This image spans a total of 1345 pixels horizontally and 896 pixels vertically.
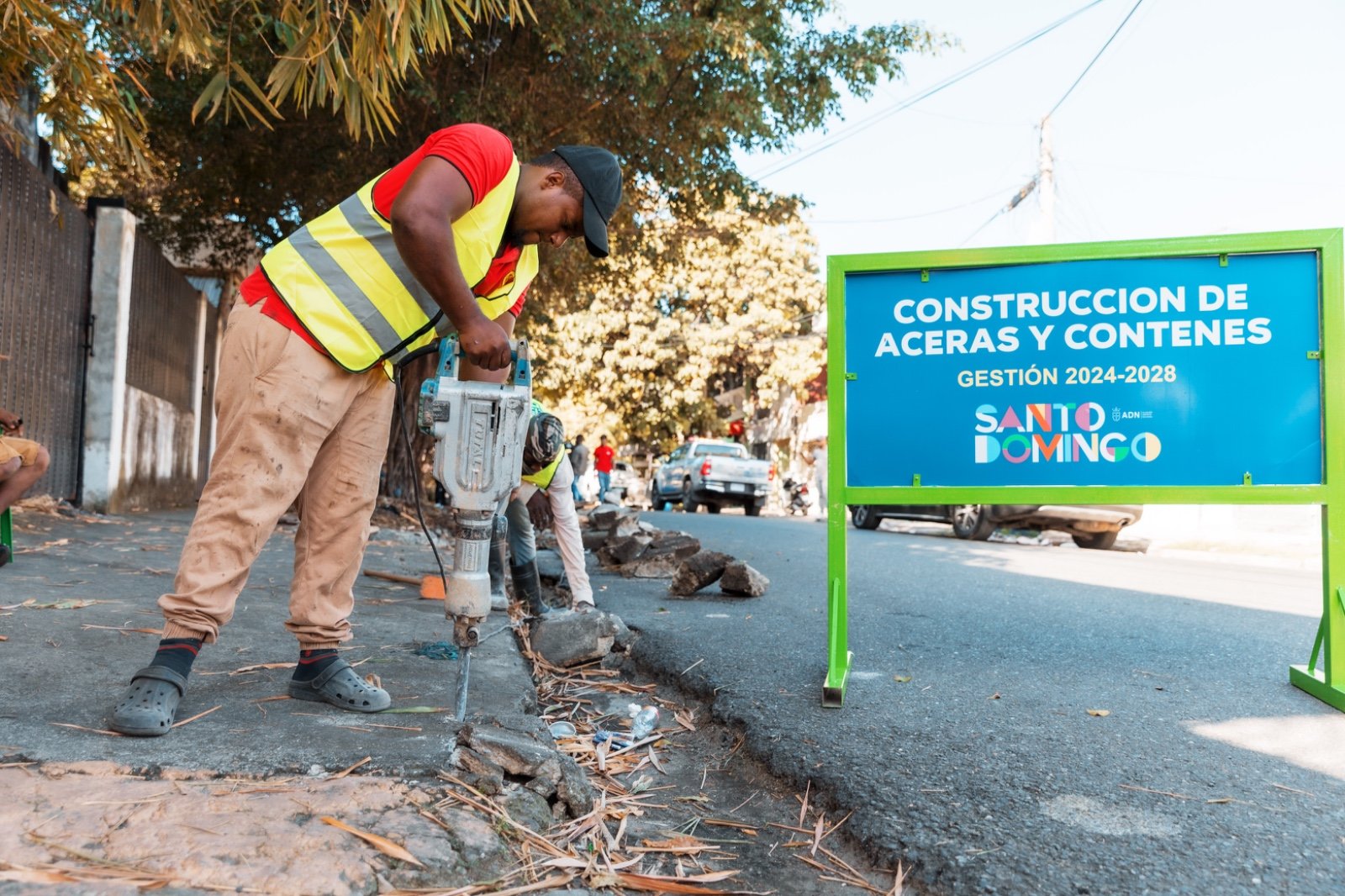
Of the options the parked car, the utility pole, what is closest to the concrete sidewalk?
the parked car

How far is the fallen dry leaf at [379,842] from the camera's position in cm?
176

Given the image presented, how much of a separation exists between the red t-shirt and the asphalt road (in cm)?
171

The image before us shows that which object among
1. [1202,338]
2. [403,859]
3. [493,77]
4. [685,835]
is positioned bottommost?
[685,835]

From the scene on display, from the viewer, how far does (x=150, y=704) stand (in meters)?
2.29

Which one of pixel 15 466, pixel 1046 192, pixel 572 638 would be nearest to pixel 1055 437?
pixel 572 638

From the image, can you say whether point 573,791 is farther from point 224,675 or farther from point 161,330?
point 161,330

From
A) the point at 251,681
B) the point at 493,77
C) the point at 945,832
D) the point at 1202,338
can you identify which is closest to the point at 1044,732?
the point at 945,832

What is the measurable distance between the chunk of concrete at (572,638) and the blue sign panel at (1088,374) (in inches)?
51.3

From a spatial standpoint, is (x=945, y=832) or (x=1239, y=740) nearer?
(x=945, y=832)

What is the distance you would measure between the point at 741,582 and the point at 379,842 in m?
4.21

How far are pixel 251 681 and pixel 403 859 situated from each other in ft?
4.47

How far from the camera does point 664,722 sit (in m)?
3.43

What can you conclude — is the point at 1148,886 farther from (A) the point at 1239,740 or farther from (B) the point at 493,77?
(B) the point at 493,77

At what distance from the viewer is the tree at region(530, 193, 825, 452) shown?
2967 centimetres
